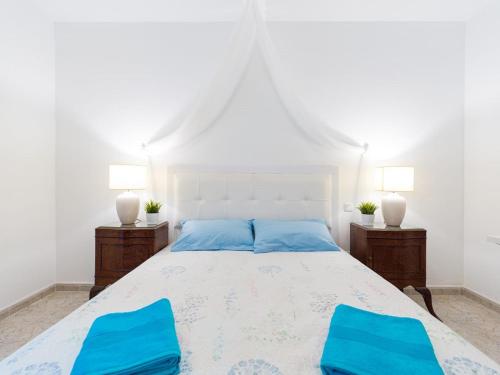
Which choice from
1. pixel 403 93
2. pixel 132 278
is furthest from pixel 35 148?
pixel 403 93

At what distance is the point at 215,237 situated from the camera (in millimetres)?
2393

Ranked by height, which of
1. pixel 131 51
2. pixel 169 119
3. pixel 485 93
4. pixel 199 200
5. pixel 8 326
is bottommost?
pixel 8 326

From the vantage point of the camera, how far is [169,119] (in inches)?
113

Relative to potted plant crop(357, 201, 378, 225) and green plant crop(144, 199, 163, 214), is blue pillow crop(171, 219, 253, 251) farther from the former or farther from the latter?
potted plant crop(357, 201, 378, 225)

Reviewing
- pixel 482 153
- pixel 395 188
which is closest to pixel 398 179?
pixel 395 188

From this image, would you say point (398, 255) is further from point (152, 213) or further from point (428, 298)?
point (152, 213)

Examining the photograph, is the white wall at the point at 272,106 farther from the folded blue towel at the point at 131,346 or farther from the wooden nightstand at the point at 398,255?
the folded blue towel at the point at 131,346

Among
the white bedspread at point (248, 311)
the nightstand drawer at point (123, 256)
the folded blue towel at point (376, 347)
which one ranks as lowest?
the nightstand drawer at point (123, 256)

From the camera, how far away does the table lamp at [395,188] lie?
8.30 ft

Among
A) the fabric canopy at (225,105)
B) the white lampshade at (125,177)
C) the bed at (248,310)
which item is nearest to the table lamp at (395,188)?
the fabric canopy at (225,105)

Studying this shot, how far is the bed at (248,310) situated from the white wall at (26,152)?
1378 mm

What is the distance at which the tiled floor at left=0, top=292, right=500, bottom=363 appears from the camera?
1.99m

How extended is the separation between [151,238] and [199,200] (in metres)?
0.59

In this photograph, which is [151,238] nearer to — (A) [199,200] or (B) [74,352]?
(A) [199,200]
